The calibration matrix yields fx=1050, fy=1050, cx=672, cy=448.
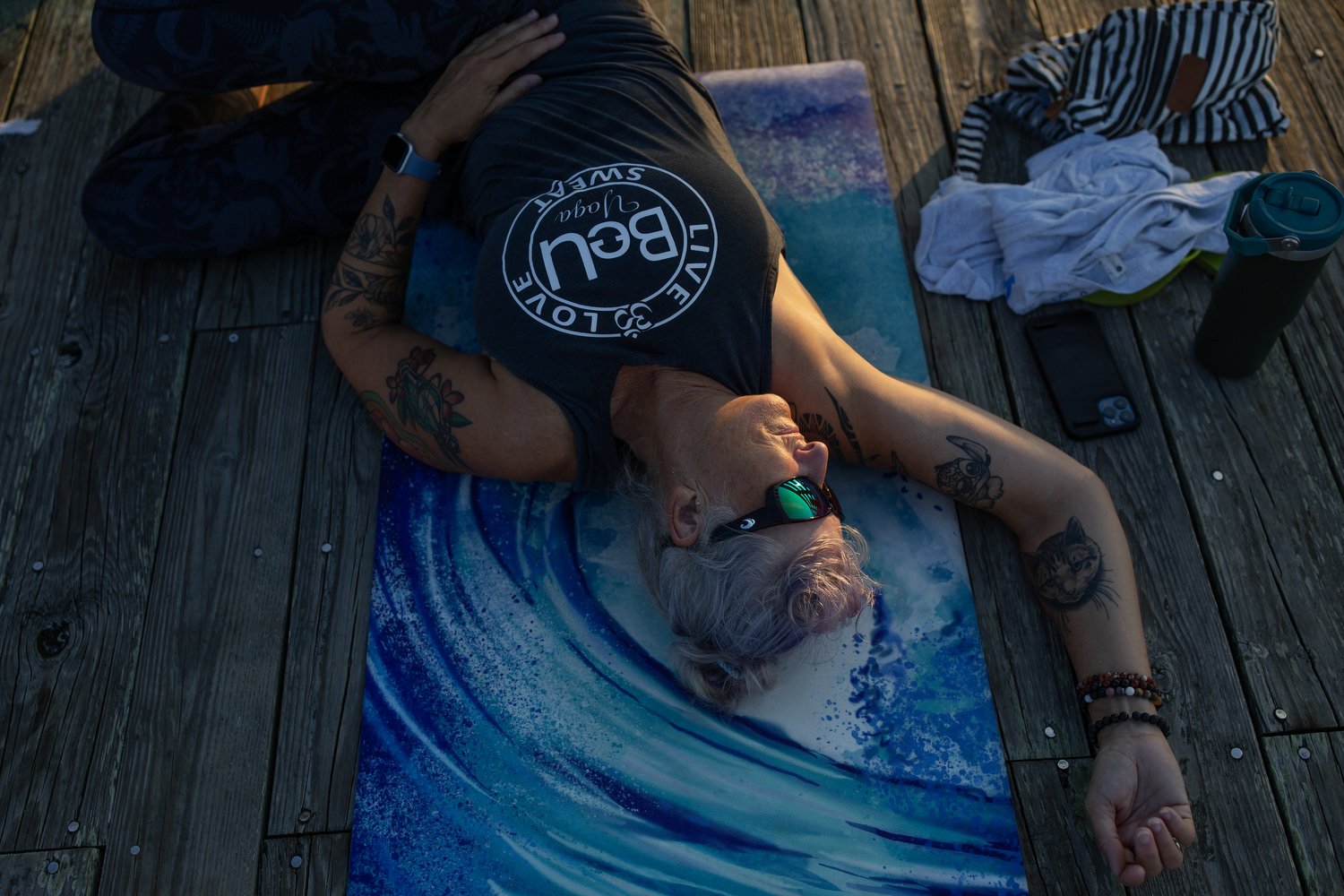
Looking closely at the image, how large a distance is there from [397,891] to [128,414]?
134cm

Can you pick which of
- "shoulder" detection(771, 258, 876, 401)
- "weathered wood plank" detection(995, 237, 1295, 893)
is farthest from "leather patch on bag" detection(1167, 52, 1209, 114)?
"shoulder" detection(771, 258, 876, 401)

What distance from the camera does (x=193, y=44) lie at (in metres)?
2.39

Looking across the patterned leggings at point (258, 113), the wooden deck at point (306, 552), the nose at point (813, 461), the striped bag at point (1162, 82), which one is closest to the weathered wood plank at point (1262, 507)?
the wooden deck at point (306, 552)

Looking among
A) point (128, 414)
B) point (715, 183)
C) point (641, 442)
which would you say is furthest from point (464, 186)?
point (128, 414)

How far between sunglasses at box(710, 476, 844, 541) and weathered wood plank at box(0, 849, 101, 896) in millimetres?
1395

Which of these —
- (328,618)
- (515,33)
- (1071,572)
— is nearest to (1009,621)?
(1071,572)

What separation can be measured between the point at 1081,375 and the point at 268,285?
6.64 ft

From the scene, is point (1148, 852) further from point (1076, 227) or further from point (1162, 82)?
point (1162, 82)

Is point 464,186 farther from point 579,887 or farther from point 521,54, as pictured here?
point 579,887

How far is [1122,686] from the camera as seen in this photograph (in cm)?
199

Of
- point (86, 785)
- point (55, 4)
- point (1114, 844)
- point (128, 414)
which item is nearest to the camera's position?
point (1114, 844)

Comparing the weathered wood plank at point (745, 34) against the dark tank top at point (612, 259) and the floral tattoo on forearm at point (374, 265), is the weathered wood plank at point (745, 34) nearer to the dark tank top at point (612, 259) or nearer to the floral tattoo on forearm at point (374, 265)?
the dark tank top at point (612, 259)

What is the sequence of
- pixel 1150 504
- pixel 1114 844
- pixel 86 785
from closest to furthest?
pixel 1114 844 < pixel 86 785 < pixel 1150 504

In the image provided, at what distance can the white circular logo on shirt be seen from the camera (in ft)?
6.79
